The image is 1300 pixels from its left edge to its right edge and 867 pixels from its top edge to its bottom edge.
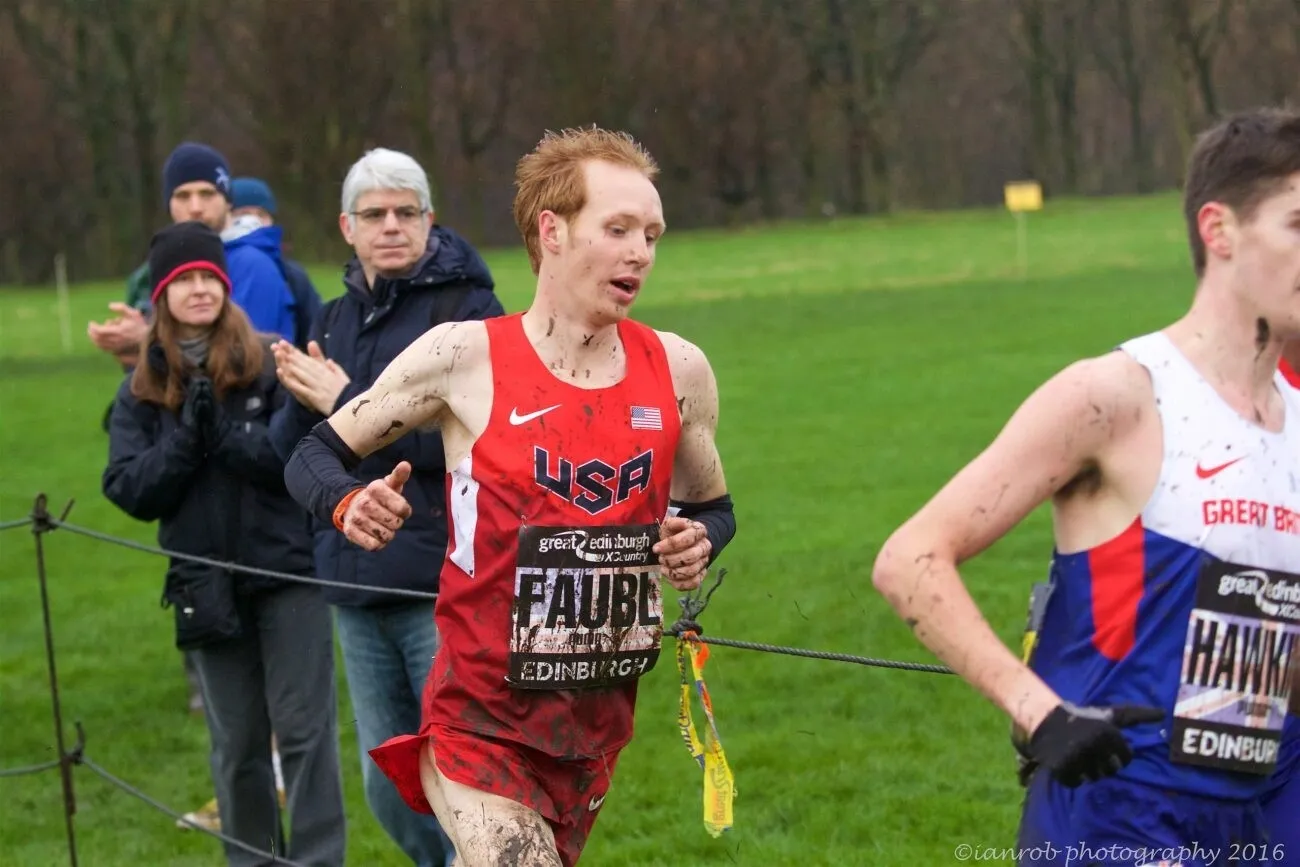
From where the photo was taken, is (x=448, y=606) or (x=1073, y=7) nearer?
(x=448, y=606)

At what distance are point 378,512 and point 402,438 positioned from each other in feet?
5.14

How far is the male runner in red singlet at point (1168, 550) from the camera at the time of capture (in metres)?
3.04

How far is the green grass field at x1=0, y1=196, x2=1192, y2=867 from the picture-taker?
7.23 m

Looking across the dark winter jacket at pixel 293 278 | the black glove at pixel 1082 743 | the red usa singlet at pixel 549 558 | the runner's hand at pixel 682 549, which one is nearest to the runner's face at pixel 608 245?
the red usa singlet at pixel 549 558

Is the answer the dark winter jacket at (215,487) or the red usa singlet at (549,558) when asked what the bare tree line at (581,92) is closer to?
the dark winter jacket at (215,487)

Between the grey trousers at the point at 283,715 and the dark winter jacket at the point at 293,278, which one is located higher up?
the dark winter jacket at the point at 293,278

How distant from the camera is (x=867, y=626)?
10250mm

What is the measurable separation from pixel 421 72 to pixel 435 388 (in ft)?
186

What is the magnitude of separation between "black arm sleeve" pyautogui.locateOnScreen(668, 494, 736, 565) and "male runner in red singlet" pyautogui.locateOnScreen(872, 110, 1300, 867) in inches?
51.1

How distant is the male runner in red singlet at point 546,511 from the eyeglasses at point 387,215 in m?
1.51

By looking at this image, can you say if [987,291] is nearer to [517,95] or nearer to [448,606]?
[448,606]

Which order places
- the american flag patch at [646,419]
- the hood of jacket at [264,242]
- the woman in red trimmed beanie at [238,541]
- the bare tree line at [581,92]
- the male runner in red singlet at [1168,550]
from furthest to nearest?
the bare tree line at [581,92] → the hood of jacket at [264,242] → the woman in red trimmed beanie at [238,541] → the american flag patch at [646,419] → the male runner in red singlet at [1168,550]

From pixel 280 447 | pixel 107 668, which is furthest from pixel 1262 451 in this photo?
pixel 107 668

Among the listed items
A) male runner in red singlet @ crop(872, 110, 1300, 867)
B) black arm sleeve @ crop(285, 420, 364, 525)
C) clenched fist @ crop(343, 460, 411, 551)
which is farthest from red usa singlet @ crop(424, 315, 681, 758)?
male runner in red singlet @ crop(872, 110, 1300, 867)
